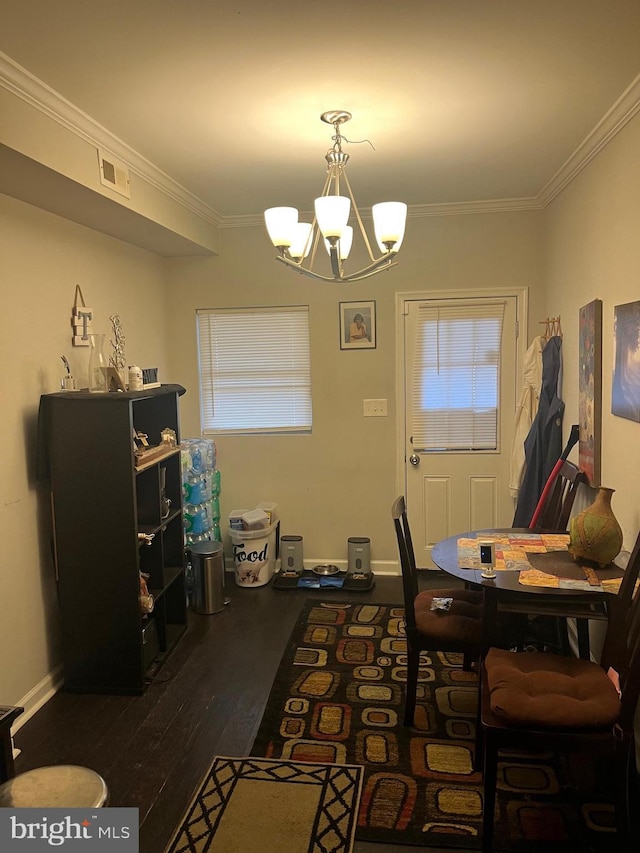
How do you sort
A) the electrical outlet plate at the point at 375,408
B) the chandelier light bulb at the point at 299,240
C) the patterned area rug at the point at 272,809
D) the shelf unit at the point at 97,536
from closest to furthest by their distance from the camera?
the patterned area rug at the point at 272,809
the chandelier light bulb at the point at 299,240
the shelf unit at the point at 97,536
the electrical outlet plate at the point at 375,408

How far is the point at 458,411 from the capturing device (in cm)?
441

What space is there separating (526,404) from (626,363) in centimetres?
151

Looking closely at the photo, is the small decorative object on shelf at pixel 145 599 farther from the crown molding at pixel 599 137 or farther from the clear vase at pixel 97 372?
the crown molding at pixel 599 137

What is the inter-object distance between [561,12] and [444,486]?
312cm

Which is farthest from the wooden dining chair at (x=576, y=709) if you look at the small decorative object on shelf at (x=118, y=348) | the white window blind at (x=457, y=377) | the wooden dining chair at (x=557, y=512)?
the white window blind at (x=457, y=377)

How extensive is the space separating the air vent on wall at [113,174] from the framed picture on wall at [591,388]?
2.32m

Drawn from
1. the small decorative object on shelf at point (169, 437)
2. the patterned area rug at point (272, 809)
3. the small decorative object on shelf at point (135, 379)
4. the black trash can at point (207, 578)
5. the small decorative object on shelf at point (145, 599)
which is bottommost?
the patterned area rug at point (272, 809)

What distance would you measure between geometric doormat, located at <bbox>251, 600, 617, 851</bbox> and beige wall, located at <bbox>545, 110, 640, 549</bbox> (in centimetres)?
104

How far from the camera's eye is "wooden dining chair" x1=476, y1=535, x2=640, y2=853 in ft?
6.20

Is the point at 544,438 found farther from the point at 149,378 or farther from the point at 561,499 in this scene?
the point at 149,378

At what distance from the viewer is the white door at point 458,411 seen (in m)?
4.32

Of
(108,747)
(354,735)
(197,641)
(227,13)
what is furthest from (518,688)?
(227,13)

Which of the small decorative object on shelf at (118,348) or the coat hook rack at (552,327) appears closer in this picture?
the small decorative object on shelf at (118,348)

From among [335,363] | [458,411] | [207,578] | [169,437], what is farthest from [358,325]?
[207,578]
